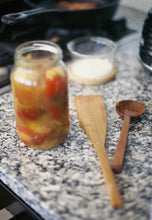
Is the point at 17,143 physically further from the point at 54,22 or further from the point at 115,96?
the point at 54,22

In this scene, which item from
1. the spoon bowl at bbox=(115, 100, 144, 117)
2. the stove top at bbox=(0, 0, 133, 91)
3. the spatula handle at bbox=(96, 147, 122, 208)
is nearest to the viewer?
the spatula handle at bbox=(96, 147, 122, 208)

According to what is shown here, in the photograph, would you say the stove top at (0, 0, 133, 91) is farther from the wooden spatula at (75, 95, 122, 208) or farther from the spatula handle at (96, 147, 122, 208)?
the spatula handle at (96, 147, 122, 208)

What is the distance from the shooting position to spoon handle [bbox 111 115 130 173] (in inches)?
22.2

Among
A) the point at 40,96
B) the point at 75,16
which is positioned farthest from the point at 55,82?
the point at 75,16

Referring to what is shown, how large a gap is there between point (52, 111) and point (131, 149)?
0.22 metres

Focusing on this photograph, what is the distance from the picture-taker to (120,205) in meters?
0.49

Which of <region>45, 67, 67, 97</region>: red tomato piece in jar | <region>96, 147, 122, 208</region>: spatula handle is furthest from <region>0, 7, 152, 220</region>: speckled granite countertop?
<region>45, 67, 67, 97</region>: red tomato piece in jar

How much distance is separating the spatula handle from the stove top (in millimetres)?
524

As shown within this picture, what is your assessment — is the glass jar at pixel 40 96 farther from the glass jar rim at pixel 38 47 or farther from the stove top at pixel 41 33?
the stove top at pixel 41 33

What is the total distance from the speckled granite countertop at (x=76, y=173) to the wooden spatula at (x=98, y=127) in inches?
0.7

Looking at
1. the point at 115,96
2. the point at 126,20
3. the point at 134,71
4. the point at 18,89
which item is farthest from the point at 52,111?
the point at 126,20

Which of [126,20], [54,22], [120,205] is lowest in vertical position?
[126,20]

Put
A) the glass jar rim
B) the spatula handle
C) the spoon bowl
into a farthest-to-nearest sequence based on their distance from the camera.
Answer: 1. the spoon bowl
2. the glass jar rim
3. the spatula handle

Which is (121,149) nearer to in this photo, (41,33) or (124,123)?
(124,123)
